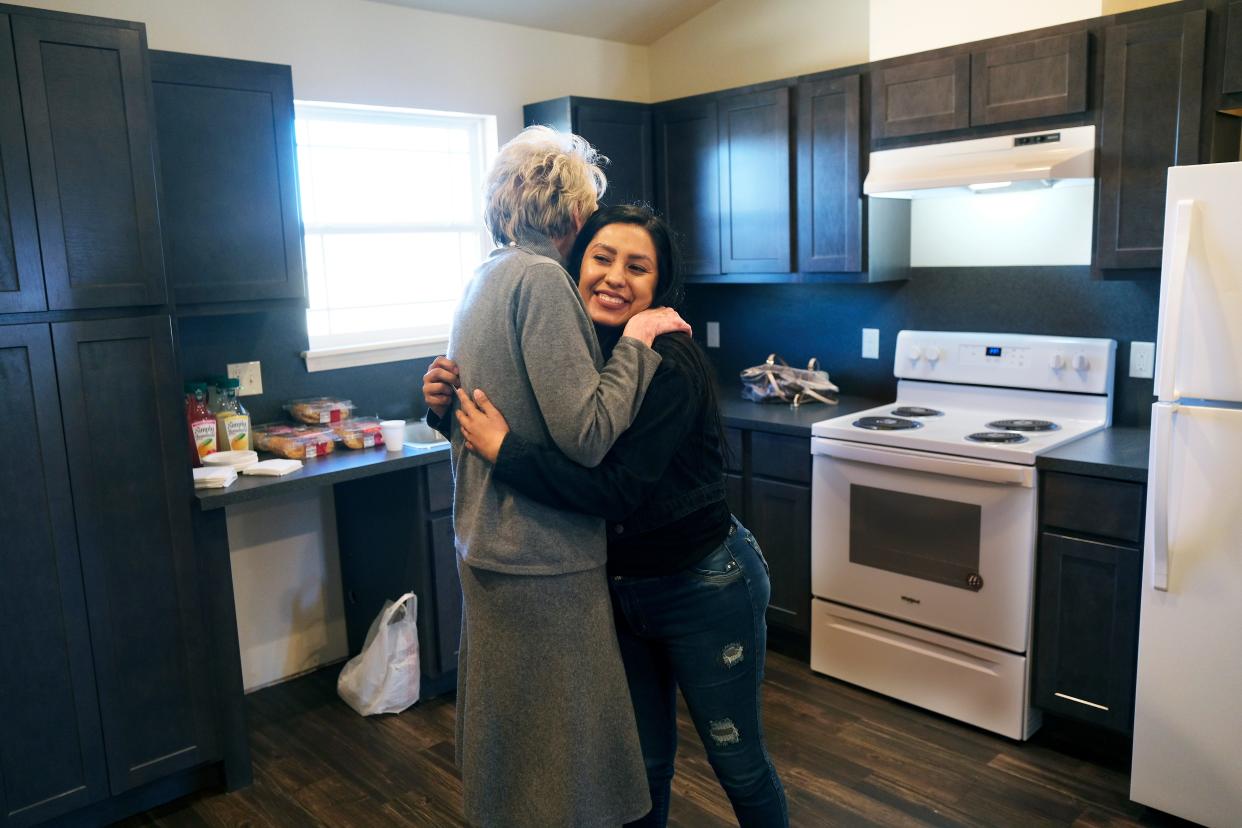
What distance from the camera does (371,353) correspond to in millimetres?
3516

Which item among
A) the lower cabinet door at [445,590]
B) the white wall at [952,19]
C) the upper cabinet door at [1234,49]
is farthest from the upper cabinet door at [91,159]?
the upper cabinet door at [1234,49]

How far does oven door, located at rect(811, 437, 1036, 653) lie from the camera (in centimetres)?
277

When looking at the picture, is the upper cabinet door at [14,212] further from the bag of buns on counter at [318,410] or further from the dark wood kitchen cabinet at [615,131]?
the dark wood kitchen cabinet at [615,131]

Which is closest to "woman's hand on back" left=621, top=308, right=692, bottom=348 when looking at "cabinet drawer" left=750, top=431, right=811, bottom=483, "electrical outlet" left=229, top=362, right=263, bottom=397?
"cabinet drawer" left=750, top=431, right=811, bottom=483

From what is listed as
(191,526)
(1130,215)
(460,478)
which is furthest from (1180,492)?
(191,526)

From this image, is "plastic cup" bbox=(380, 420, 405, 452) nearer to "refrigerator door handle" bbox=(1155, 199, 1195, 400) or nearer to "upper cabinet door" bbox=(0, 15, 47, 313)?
"upper cabinet door" bbox=(0, 15, 47, 313)

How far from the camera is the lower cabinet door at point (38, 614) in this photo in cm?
228

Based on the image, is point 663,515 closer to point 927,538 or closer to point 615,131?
point 927,538

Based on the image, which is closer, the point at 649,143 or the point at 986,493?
the point at 986,493

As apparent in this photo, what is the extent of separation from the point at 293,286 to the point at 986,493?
A: 2.10m

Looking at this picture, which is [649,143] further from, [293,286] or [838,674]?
[838,674]

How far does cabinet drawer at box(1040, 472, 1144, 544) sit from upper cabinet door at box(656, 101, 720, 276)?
5.27 ft

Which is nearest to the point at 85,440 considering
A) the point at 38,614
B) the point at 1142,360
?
the point at 38,614

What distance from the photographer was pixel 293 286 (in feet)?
9.85
